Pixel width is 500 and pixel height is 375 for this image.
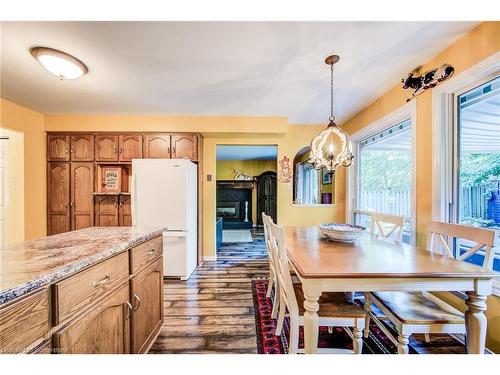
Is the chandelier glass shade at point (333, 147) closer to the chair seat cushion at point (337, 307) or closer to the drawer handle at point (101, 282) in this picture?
the chair seat cushion at point (337, 307)

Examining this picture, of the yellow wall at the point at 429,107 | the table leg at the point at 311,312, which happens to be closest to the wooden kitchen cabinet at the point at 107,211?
the table leg at the point at 311,312

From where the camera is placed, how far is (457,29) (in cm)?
159

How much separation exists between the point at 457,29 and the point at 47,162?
4.87 metres

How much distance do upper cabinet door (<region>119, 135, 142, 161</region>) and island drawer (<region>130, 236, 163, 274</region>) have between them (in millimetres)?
2056

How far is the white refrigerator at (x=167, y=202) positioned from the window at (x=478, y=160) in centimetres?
284

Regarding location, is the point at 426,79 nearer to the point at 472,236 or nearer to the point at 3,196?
the point at 472,236

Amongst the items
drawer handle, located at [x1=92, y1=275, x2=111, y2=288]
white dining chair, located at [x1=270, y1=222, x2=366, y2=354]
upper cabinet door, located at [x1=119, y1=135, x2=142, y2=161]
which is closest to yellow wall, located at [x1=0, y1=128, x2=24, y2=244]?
upper cabinet door, located at [x1=119, y1=135, x2=142, y2=161]

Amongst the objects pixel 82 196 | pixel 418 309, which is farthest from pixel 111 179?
pixel 418 309

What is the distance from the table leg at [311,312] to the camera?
1178 mm

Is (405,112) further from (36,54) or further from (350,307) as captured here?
(36,54)

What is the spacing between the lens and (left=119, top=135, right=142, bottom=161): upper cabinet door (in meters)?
3.34

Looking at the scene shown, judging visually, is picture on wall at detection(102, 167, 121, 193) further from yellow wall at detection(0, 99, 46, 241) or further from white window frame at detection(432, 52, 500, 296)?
white window frame at detection(432, 52, 500, 296)

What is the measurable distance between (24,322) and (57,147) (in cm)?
354
